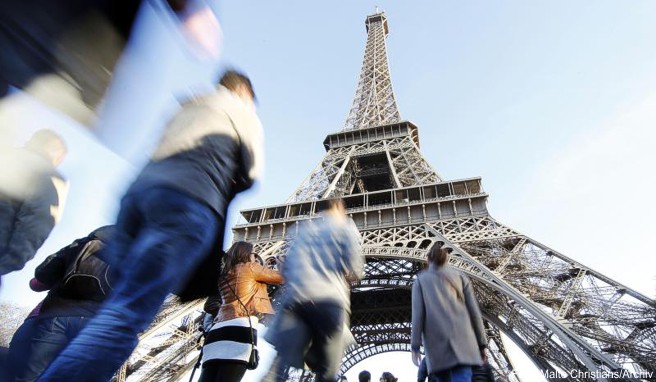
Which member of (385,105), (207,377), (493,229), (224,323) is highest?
(385,105)

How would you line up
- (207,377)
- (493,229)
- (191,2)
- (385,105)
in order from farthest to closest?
(385,105), (493,229), (207,377), (191,2)

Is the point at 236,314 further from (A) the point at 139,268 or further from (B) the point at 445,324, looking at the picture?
(B) the point at 445,324

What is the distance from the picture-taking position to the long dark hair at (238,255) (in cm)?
250

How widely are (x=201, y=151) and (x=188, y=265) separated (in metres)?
0.41

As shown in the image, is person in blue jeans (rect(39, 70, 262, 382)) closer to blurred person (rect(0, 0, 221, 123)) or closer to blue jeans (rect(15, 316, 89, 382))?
blurred person (rect(0, 0, 221, 123))

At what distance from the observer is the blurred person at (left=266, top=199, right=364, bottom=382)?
7.40 ft

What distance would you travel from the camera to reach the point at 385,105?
1005 inches

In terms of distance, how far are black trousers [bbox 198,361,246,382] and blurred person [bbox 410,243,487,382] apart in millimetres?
1361

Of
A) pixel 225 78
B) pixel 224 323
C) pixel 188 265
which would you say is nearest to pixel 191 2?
pixel 225 78

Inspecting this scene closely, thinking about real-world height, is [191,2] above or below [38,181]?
above

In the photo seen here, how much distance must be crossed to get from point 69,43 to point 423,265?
13.2 m

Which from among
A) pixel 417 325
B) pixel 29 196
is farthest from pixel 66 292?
pixel 417 325

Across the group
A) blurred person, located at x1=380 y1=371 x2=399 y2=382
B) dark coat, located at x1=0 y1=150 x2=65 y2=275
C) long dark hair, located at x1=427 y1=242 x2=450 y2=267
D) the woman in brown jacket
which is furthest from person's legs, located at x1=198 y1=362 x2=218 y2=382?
blurred person, located at x1=380 y1=371 x2=399 y2=382

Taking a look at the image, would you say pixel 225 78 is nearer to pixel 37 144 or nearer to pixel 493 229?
pixel 37 144
